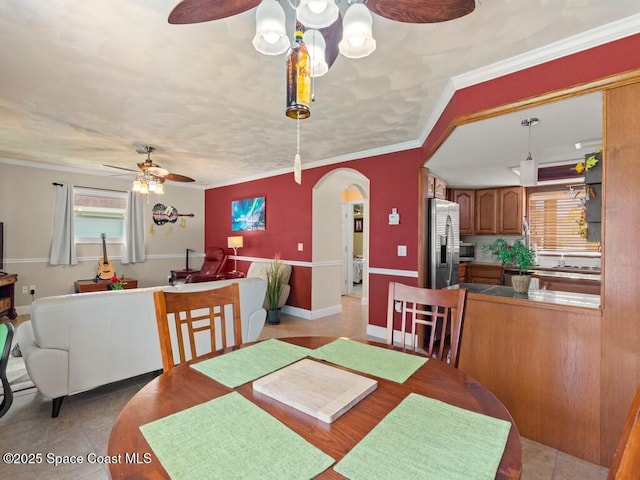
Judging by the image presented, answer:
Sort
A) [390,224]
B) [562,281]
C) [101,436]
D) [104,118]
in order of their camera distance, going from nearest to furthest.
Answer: [101,436]
[104,118]
[562,281]
[390,224]

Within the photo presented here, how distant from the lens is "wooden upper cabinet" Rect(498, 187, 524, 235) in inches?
201

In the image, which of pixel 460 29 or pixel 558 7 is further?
pixel 460 29

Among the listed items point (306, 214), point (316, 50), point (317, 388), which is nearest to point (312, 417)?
point (317, 388)

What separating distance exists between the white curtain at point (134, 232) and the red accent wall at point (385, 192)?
54.6 inches

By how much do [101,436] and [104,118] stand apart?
2.85m

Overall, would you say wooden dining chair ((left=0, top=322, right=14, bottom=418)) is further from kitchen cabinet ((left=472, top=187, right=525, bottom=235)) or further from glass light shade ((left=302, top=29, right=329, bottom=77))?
kitchen cabinet ((left=472, top=187, right=525, bottom=235))

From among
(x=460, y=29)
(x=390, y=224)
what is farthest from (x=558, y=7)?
(x=390, y=224)

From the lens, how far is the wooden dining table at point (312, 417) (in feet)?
2.27

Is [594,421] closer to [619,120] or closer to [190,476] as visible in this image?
[619,120]

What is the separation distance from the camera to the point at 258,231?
230 inches

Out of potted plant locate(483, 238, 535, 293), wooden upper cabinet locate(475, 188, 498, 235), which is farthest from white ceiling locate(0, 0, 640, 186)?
wooden upper cabinet locate(475, 188, 498, 235)

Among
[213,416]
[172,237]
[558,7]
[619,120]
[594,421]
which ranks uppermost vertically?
[558,7]

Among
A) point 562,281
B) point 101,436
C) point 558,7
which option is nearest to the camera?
point 558,7

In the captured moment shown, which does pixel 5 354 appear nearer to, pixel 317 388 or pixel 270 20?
pixel 317 388
